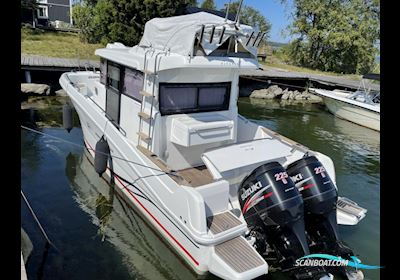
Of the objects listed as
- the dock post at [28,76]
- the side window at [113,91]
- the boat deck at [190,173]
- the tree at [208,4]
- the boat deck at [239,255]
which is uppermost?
the tree at [208,4]

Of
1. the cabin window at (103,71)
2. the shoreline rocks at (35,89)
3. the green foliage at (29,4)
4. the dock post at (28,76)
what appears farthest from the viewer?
the green foliage at (29,4)

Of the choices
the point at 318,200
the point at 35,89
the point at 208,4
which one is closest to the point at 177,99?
the point at 318,200

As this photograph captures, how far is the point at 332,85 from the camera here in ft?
62.0

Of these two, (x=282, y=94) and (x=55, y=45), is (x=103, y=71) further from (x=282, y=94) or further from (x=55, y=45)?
(x=55, y=45)

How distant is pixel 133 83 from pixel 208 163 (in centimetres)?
221

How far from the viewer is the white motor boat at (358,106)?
1380cm

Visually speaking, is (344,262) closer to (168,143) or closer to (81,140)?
(168,143)

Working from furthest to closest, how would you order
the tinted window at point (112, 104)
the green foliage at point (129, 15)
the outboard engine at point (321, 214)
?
the green foliage at point (129, 15) → the tinted window at point (112, 104) → the outboard engine at point (321, 214)

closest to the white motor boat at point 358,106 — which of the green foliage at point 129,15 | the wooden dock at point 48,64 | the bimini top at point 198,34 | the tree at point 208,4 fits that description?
the green foliage at point 129,15

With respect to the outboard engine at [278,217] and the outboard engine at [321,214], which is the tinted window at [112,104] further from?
the outboard engine at [321,214]

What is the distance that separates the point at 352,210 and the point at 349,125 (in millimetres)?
9940

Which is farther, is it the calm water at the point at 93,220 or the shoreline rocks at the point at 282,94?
the shoreline rocks at the point at 282,94

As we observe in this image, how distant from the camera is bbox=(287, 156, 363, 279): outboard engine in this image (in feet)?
14.7

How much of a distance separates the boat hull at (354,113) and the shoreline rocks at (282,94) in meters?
2.26
